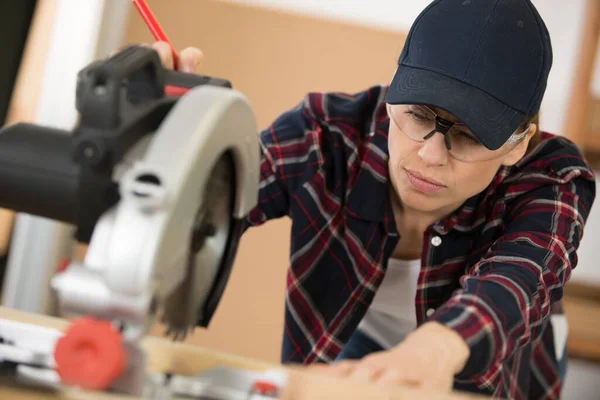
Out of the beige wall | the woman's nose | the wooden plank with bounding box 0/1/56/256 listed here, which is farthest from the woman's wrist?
the beige wall

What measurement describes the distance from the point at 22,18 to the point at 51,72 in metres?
0.18

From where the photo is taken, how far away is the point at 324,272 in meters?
1.43

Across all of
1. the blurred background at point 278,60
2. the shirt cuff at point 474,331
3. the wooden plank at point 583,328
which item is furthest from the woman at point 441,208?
the blurred background at point 278,60

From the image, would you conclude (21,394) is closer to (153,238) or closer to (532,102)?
(153,238)

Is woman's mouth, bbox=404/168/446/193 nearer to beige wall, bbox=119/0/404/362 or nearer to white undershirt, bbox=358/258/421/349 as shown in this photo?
white undershirt, bbox=358/258/421/349

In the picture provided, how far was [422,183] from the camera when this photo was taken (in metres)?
1.16

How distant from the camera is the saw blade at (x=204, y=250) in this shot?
0.78 metres

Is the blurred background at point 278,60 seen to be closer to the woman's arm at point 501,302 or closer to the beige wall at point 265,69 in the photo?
the beige wall at point 265,69

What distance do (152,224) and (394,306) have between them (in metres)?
0.93

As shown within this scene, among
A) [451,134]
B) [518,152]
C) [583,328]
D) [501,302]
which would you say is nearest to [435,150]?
[451,134]

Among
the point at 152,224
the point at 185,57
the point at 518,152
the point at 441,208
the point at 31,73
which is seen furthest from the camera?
the point at 31,73

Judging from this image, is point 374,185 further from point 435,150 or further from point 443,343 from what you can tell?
point 443,343

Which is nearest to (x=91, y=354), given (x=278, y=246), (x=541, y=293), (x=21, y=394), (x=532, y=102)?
(x=21, y=394)

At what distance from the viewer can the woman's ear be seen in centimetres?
119
